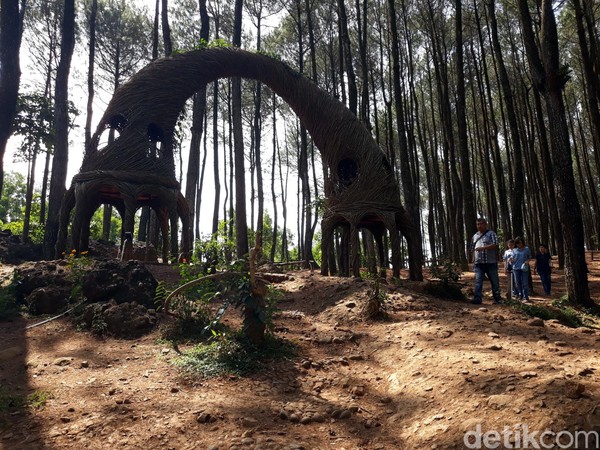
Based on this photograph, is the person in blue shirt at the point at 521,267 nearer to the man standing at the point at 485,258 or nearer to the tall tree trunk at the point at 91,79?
the man standing at the point at 485,258

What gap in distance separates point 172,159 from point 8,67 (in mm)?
3473

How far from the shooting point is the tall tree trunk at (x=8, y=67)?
6898 millimetres

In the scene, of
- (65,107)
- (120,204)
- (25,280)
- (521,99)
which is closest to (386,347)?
(25,280)

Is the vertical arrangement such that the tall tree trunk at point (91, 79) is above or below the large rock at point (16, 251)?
above

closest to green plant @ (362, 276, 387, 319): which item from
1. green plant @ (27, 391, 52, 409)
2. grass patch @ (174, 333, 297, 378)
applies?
grass patch @ (174, 333, 297, 378)

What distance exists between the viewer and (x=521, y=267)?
8.03m

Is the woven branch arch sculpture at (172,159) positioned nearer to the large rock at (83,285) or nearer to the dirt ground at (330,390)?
the large rock at (83,285)

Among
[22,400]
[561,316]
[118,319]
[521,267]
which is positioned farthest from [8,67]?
[521,267]

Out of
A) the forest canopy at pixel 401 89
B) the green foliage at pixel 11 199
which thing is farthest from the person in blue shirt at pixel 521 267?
the green foliage at pixel 11 199

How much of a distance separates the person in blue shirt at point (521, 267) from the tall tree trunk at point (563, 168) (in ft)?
2.97

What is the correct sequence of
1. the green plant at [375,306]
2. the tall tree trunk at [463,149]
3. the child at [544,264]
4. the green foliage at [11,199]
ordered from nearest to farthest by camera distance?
the green plant at [375,306] → the child at [544,264] → the tall tree trunk at [463,149] → the green foliage at [11,199]

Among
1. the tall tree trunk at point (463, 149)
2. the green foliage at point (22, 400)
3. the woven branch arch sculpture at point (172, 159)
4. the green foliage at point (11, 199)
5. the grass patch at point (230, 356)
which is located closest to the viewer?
the green foliage at point (22, 400)

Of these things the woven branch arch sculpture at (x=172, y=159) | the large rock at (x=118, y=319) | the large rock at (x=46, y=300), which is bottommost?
the large rock at (x=118, y=319)

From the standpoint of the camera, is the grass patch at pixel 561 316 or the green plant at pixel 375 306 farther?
the green plant at pixel 375 306
